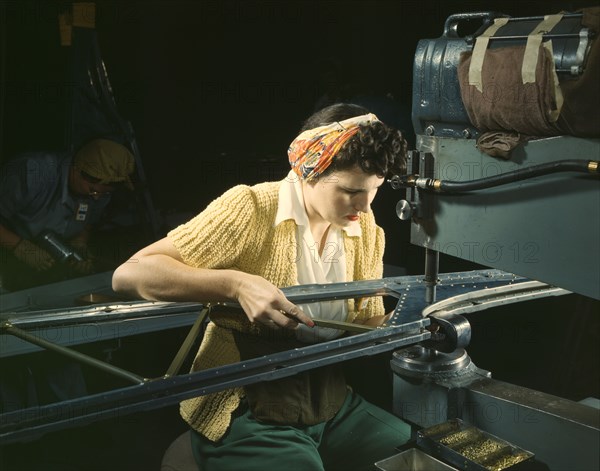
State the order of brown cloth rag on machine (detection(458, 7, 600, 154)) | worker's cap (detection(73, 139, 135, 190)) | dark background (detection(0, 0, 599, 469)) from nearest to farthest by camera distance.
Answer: brown cloth rag on machine (detection(458, 7, 600, 154)) → dark background (detection(0, 0, 599, 469)) → worker's cap (detection(73, 139, 135, 190))

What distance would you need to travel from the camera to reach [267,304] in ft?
5.80

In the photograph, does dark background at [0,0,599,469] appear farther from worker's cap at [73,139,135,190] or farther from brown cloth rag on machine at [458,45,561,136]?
brown cloth rag on machine at [458,45,561,136]

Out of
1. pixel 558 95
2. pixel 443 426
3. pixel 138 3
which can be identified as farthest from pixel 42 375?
pixel 558 95

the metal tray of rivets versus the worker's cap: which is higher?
the worker's cap

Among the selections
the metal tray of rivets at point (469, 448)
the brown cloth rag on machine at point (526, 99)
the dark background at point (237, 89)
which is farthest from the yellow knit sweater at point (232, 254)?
the dark background at point (237, 89)

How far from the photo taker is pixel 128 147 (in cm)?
346

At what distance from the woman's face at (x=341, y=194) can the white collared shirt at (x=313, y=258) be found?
5 cm

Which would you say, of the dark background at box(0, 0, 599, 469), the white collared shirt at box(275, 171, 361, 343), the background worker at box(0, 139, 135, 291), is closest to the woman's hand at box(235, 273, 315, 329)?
the white collared shirt at box(275, 171, 361, 343)

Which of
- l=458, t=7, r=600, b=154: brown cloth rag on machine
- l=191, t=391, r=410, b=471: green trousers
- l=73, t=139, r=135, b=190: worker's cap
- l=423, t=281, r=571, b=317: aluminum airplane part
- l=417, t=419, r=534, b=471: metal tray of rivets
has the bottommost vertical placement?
l=191, t=391, r=410, b=471: green trousers

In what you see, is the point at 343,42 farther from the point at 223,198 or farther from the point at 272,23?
the point at 223,198

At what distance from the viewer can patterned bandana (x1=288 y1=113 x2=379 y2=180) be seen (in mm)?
1904

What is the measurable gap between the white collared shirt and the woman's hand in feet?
0.90

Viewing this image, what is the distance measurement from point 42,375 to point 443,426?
6.79 feet

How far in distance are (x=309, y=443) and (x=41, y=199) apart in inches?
77.2
